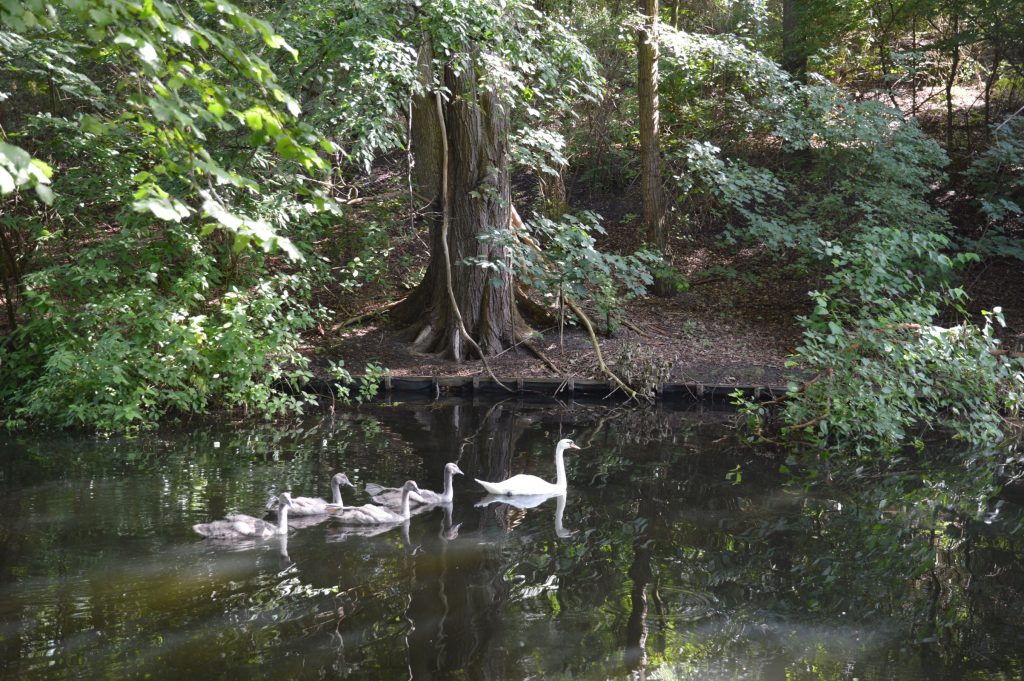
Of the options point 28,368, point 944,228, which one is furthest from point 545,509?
point 944,228

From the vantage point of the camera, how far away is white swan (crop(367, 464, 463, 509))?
8062 mm

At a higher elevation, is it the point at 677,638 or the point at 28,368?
the point at 28,368

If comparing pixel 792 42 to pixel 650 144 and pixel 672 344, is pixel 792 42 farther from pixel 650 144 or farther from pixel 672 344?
pixel 672 344

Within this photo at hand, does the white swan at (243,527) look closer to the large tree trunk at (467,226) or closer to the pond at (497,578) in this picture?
the pond at (497,578)

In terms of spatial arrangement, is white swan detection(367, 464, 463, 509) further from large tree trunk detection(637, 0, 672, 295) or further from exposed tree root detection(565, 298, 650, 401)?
large tree trunk detection(637, 0, 672, 295)

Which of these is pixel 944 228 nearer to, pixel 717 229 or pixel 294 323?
pixel 717 229

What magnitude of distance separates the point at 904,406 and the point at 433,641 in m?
7.33

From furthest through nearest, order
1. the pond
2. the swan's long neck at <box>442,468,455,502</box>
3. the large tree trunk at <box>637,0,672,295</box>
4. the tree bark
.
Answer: the tree bark, the large tree trunk at <box>637,0,672,295</box>, the swan's long neck at <box>442,468,455,502</box>, the pond

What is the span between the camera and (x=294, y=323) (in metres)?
12.1

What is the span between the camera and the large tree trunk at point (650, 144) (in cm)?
1603

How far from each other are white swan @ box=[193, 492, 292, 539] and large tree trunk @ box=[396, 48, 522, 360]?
7525 millimetres

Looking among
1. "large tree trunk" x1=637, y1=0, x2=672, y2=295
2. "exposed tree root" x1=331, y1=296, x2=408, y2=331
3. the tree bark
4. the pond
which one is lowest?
the pond

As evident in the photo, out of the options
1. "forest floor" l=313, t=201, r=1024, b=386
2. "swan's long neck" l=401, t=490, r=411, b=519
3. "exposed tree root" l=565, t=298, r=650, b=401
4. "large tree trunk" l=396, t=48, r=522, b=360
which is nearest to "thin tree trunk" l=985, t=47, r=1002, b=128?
"forest floor" l=313, t=201, r=1024, b=386

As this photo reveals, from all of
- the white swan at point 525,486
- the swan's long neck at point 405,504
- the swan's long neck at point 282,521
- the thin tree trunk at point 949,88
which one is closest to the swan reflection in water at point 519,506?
the white swan at point 525,486
